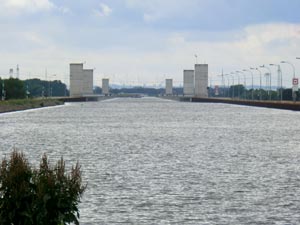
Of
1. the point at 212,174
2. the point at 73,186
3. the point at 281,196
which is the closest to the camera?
the point at 73,186

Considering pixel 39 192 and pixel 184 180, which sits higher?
pixel 39 192

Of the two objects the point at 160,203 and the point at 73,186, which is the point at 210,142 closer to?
the point at 160,203

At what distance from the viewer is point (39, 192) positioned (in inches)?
628

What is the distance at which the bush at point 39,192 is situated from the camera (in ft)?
52.7

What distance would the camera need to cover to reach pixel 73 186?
1608cm

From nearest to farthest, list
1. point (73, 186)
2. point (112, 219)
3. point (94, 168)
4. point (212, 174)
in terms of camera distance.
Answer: point (73, 186) → point (112, 219) → point (212, 174) → point (94, 168)

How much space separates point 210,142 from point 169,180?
3178cm

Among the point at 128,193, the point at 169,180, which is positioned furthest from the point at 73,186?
the point at 169,180

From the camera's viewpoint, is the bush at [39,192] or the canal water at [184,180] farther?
the canal water at [184,180]

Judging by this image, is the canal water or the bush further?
the canal water

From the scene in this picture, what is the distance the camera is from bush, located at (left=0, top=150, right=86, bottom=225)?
16.1m

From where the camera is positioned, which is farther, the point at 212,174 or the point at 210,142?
the point at 210,142

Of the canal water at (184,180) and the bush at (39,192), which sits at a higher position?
the bush at (39,192)

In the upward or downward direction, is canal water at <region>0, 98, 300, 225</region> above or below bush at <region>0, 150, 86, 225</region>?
below
